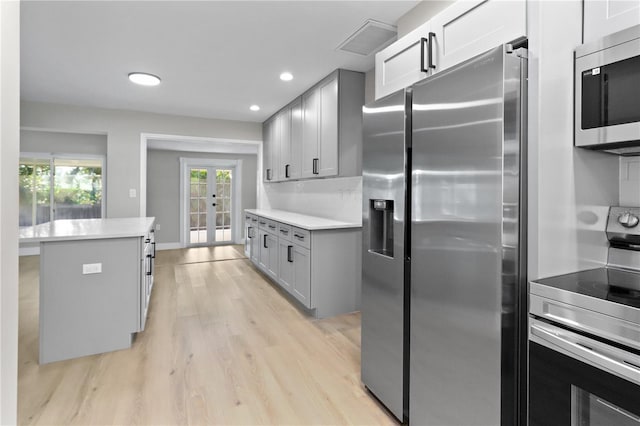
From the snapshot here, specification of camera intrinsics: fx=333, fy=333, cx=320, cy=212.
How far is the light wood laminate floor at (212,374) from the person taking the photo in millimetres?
1816

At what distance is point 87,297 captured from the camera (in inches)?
96.5

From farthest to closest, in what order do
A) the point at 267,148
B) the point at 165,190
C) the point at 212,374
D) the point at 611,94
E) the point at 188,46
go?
the point at 165,190 → the point at 267,148 → the point at 188,46 → the point at 212,374 → the point at 611,94

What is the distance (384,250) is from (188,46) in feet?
7.82

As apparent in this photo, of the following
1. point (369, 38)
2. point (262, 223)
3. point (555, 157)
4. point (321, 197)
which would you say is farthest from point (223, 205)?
point (555, 157)

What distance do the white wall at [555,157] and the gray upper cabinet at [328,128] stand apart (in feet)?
7.27

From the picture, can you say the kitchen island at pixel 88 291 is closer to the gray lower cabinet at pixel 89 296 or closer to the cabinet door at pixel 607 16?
the gray lower cabinet at pixel 89 296

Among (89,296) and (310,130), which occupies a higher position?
(310,130)

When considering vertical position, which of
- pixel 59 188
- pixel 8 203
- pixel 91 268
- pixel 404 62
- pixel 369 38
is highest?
pixel 369 38

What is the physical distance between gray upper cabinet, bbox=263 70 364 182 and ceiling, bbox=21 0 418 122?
0.48 feet

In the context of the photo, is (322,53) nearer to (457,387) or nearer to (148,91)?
(148,91)

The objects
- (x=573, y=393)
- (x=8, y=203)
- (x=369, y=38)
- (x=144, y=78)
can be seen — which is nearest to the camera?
(x=8, y=203)

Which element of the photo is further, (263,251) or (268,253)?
(263,251)

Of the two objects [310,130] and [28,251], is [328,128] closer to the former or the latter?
[310,130]

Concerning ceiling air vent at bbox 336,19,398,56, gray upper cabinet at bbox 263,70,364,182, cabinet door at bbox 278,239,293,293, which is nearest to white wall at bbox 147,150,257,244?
gray upper cabinet at bbox 263,70,364,182
